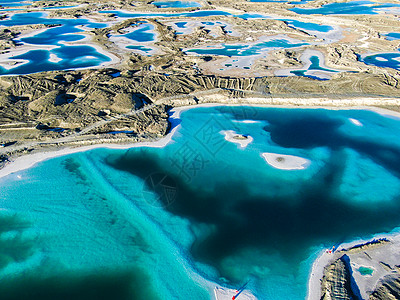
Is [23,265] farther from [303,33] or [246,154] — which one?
[303,33]

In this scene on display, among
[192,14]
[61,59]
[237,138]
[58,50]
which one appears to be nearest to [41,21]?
[58,50]

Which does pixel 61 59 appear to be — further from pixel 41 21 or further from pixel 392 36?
pixel 392 36

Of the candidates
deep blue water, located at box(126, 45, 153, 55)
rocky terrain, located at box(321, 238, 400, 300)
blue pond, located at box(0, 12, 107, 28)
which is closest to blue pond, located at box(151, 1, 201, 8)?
blue pond, located at box(0, 12, 107, 28)

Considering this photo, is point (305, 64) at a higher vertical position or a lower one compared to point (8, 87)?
higher

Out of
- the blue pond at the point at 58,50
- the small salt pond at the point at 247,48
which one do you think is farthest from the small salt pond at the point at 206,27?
the blue pond at the point at 58,50

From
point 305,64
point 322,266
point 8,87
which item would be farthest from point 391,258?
point 8,87

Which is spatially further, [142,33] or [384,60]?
[142,33]
